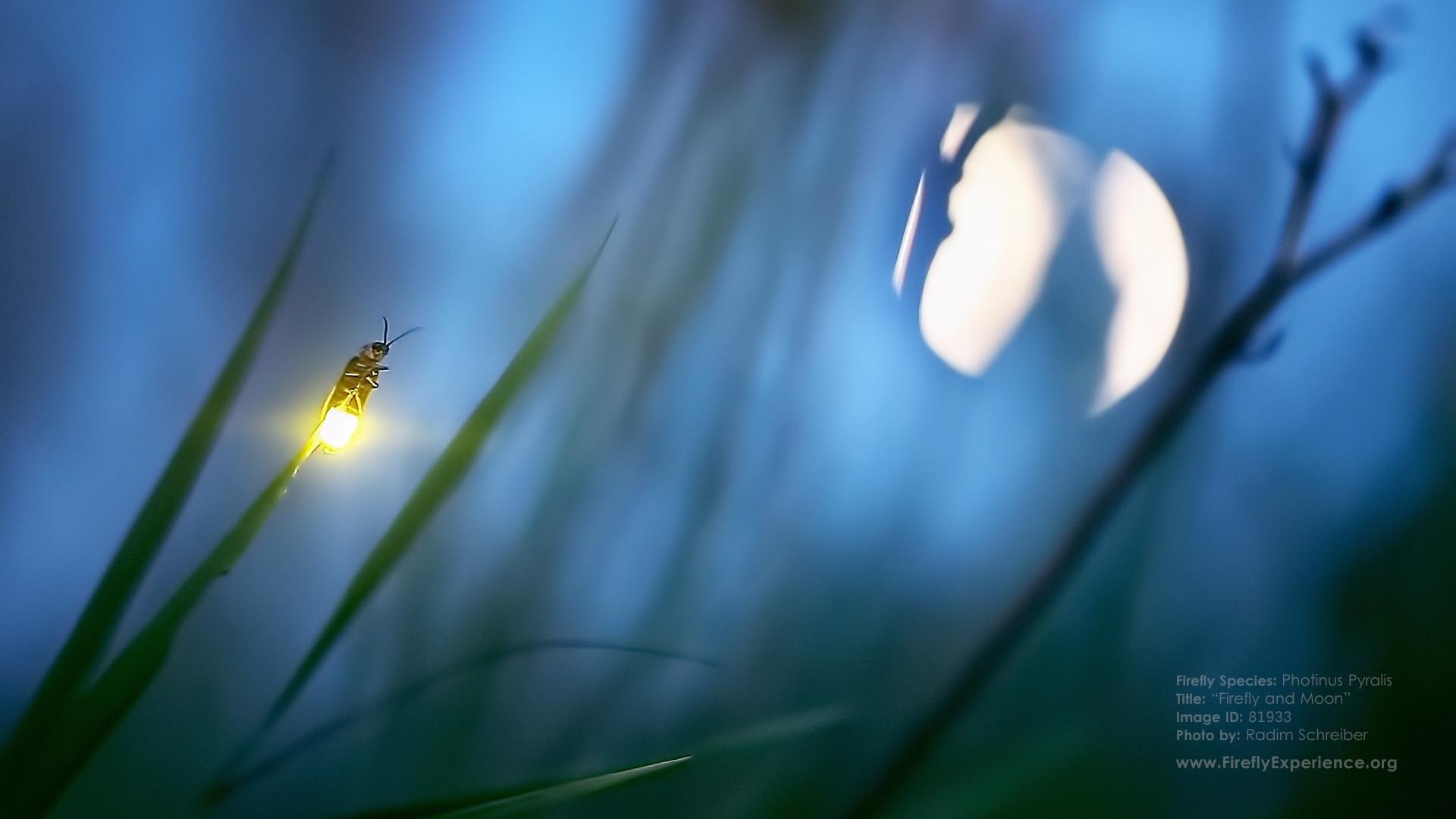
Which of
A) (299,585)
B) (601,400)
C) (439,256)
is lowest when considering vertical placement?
(299,585)

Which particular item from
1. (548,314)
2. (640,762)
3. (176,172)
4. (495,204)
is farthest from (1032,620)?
(176,172)

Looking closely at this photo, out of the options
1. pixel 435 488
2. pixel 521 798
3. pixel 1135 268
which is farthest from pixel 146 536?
pixel 1135 268

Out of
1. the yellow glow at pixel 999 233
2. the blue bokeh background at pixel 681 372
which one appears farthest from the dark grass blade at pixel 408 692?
the yellow glow at pixel 999 233

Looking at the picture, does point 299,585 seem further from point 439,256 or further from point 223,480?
point 439,256

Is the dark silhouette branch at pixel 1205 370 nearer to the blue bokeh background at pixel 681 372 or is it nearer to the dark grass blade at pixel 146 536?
the blue bokeh background at pixel 681 372

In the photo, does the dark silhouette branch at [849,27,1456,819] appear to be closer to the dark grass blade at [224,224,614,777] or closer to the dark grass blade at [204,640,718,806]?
the dark grass blade at [204,640,718,806]
